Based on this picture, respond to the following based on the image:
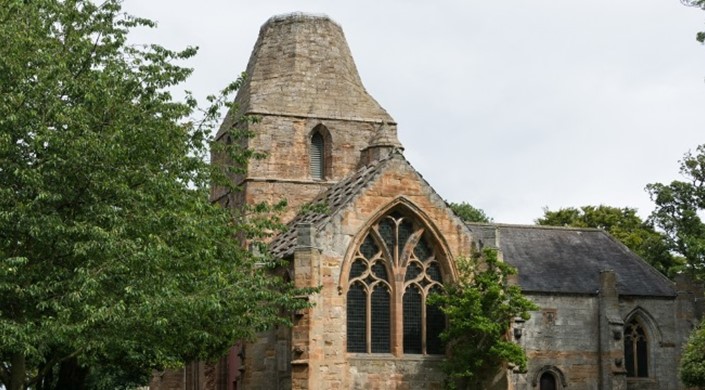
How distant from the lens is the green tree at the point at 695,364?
33469mm

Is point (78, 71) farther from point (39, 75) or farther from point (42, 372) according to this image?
point (42, 372)

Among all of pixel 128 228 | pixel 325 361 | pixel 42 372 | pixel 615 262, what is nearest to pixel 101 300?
pixel 128 228

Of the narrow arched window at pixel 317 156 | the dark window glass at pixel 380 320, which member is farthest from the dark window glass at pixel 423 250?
the narrow arched window at pixel 317 156

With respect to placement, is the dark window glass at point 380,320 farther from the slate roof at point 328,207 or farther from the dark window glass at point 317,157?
the dark window glass at point 317,157

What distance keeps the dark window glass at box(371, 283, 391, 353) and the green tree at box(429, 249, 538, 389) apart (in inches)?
50.6

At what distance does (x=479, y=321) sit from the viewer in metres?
30.7

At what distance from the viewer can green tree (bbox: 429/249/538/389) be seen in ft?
101

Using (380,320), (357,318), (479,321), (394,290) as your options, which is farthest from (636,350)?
(357,318)

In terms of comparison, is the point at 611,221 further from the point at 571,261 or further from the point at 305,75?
the point at 305,75

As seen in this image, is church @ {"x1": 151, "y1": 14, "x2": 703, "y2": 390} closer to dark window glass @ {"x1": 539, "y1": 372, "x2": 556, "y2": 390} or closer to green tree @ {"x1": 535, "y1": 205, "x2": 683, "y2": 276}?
dark window glass @ {"x1": 539, "y1": 372, "x2": 556, "y2": 390}

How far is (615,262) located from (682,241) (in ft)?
18.3

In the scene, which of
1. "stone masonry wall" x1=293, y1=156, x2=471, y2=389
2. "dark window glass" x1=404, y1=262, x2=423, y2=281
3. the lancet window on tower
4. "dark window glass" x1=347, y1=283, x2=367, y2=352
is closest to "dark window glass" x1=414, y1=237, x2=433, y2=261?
the lancet window on tower

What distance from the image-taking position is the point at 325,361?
30.0 metres

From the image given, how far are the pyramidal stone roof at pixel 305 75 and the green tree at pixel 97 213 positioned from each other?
41.0 ft
